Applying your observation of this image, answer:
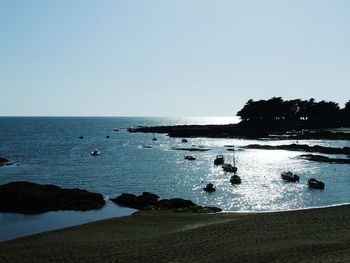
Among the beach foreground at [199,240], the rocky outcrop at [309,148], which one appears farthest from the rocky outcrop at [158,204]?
the rocky outcrop at [309,148]

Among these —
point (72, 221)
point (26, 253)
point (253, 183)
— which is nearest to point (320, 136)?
point (253, 183)

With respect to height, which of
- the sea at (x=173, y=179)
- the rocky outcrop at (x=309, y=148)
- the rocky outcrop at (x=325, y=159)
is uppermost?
the rocky outcrop at (x=309, y=148)

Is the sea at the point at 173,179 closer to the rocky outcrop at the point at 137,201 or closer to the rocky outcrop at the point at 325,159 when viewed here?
the rocky outcrop at the point at 137,201

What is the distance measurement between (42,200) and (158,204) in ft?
48.4

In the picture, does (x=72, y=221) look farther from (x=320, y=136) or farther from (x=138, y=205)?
(x=320, y=136)

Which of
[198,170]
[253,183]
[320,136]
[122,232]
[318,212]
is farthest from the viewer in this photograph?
[320,136]

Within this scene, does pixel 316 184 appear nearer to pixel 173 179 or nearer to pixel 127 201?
pixel 173 179

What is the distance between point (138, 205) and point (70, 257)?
27.4 m

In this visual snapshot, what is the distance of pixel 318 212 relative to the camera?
50344 millimetres

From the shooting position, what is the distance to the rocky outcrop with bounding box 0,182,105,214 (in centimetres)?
5878

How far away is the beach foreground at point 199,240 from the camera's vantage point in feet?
104

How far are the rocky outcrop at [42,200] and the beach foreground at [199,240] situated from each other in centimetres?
1159

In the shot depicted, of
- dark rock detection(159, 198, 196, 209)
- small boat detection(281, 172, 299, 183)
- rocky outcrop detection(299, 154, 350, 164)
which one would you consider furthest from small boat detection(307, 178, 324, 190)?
rocky outcrop detection(299, 154, 350, 164)

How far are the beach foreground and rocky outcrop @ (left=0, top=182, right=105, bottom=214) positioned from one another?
11.6 metres
